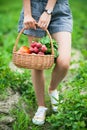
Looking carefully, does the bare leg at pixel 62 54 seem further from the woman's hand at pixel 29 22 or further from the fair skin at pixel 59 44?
the woman's hand at pixel 29 22

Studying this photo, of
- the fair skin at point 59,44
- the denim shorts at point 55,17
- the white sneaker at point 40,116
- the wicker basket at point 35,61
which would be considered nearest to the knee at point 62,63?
the fair skin at point 59,44

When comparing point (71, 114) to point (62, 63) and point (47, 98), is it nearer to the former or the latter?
point (62, 63)

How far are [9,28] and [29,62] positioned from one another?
22.4 ft

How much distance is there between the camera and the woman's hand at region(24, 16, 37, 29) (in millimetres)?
5242

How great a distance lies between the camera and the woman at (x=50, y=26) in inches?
208

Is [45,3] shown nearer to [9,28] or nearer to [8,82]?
[8,82]

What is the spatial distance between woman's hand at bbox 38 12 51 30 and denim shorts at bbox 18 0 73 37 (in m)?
0.16

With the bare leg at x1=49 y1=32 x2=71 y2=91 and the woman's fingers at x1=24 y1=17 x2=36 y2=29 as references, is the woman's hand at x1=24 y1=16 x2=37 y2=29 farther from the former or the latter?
the bare leg at x1=49 y1=32 x2=71 y2=91

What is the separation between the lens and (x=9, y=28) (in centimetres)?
1174

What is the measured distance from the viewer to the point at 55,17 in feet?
18.0

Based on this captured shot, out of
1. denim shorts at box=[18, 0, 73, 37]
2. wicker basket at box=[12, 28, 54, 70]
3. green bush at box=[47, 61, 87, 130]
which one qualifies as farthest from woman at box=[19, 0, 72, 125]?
wicker basket at box=[12, 28, 54, 70]

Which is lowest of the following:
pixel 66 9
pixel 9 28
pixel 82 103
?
pixel 9 28

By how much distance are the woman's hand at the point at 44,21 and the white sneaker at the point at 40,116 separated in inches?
39.0

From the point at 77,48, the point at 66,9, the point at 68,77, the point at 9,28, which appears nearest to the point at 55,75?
the point at 66,9
